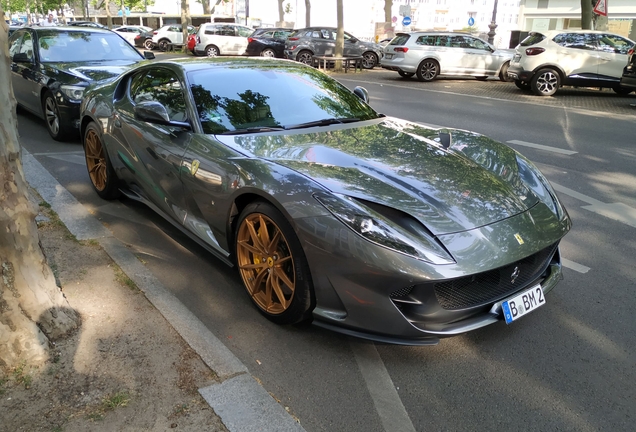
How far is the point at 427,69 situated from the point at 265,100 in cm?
1504

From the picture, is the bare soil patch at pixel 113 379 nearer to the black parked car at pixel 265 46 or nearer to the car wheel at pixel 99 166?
the car wheel at pixel 99 166

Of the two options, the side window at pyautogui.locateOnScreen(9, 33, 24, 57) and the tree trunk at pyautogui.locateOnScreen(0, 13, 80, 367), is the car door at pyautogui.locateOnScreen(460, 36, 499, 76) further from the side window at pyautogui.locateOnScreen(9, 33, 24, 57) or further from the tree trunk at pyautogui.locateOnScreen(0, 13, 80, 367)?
the tree trunk at pyautogui.locateOnScreen(0, 13, 80, 367)

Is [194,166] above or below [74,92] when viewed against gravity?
below

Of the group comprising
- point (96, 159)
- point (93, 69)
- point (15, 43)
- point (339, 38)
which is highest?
point (339, 38)

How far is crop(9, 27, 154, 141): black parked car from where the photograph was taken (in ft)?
24.2

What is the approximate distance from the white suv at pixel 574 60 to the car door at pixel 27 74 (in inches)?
462

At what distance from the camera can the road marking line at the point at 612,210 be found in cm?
509

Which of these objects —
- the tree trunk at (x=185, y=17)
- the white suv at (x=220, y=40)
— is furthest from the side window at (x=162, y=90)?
the tree trunk at (x=185, y=17)

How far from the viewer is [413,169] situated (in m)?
3.20

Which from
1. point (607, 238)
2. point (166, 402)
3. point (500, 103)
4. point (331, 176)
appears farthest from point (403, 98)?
point (166, 402)

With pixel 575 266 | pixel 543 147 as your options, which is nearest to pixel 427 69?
pixel 543 147

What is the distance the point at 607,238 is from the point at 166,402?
389 cm

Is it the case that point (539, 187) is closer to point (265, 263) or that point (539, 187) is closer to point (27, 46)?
point (265, 263)

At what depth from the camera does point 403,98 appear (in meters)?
13.3
